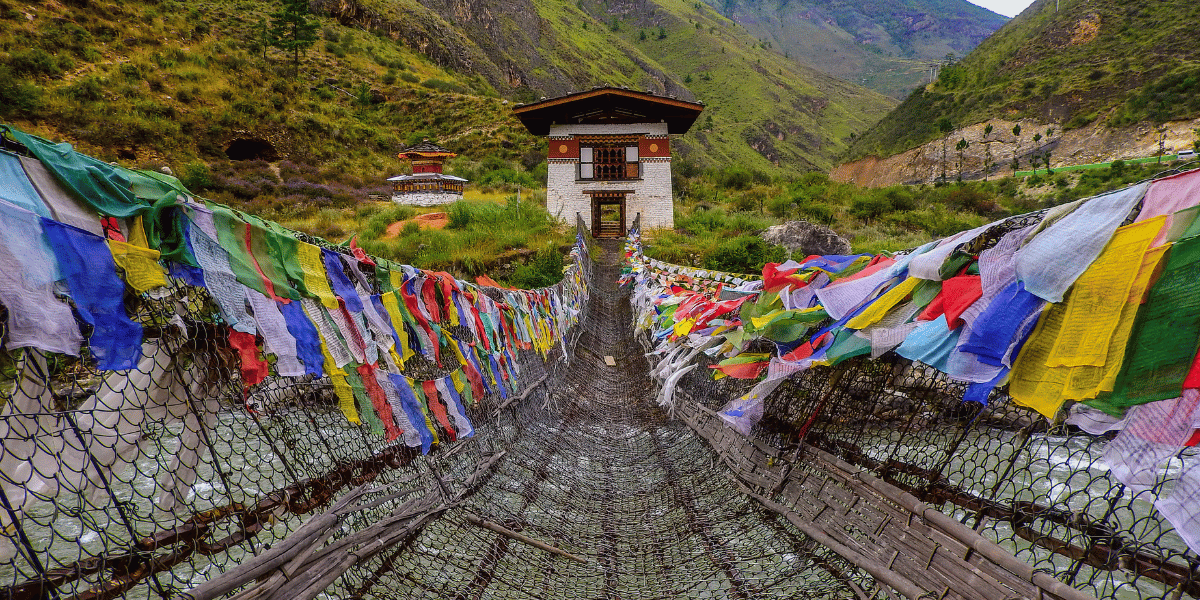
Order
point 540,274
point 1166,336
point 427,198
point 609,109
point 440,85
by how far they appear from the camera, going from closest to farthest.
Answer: point 1166,336 < point 540,274 < point 609,109 < point 427,198 < point 440,85

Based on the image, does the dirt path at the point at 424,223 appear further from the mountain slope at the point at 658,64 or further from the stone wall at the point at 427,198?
the mountain slope at the point at 658,64

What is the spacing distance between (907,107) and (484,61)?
177 feet

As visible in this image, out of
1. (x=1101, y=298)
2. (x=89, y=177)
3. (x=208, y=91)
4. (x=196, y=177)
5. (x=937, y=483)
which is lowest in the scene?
(x=937, y=483)

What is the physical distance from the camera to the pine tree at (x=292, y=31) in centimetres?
4169

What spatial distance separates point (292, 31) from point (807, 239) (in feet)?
149

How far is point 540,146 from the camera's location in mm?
36188

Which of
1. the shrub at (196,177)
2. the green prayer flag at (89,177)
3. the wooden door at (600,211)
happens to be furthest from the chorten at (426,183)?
the green prayer flag at (89,177)

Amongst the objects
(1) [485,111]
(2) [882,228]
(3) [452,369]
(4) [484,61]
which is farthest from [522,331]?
(4) [484,61]

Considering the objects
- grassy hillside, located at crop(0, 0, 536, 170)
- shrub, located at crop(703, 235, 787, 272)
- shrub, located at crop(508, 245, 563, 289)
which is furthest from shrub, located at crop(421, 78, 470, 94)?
shrub, located at crop(703, 235, 787, 272)

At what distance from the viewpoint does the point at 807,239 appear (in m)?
18.1

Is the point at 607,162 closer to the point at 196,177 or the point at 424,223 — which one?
the point at 424,223

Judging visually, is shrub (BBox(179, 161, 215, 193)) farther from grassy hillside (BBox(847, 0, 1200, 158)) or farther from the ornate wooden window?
grassy hillside (BBox(847, 0, 1200, 158))

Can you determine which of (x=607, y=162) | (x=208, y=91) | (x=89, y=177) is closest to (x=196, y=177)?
(x=208, y=91)

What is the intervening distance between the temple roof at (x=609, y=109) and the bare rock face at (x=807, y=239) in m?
6.88
